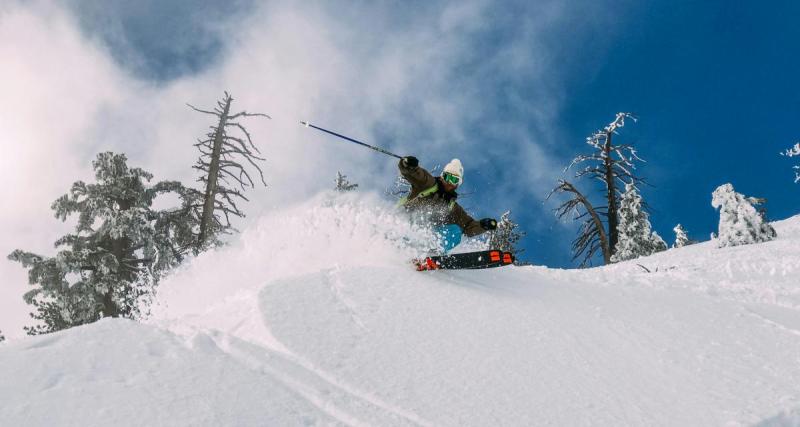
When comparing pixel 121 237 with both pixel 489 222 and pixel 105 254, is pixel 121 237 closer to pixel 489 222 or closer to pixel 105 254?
pixel 105 254

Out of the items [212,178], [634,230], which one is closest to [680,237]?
[634,230]

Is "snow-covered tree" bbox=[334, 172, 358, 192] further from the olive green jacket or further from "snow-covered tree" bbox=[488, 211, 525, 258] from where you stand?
the olive green jacket

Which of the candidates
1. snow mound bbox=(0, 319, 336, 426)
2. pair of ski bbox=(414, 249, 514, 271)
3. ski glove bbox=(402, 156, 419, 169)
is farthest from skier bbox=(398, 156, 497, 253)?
snow mound bbox=(0, 319, 336, 426)

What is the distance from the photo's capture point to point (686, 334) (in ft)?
18.3

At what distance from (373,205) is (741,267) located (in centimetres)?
640

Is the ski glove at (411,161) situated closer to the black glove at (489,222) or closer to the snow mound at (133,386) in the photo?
the black glove at (489,222)

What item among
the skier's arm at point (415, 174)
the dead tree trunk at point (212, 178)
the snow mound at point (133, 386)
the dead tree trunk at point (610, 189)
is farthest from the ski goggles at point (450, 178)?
the dead tree trunk at point (610, 189)

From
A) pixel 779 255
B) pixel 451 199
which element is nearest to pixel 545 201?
pixel 779 255

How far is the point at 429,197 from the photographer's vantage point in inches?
336

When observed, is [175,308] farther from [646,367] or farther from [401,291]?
[646,367]

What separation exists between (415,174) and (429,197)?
1.65ft

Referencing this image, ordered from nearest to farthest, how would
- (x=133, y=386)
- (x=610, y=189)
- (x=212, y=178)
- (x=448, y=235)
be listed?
(x=133, y=386)
(x=448, y=235)
(x=212, y=178)
(x=610, y=189)

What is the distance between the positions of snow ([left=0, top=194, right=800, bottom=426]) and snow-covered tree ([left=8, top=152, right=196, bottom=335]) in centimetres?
1239

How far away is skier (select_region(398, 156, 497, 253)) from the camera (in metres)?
8.47
